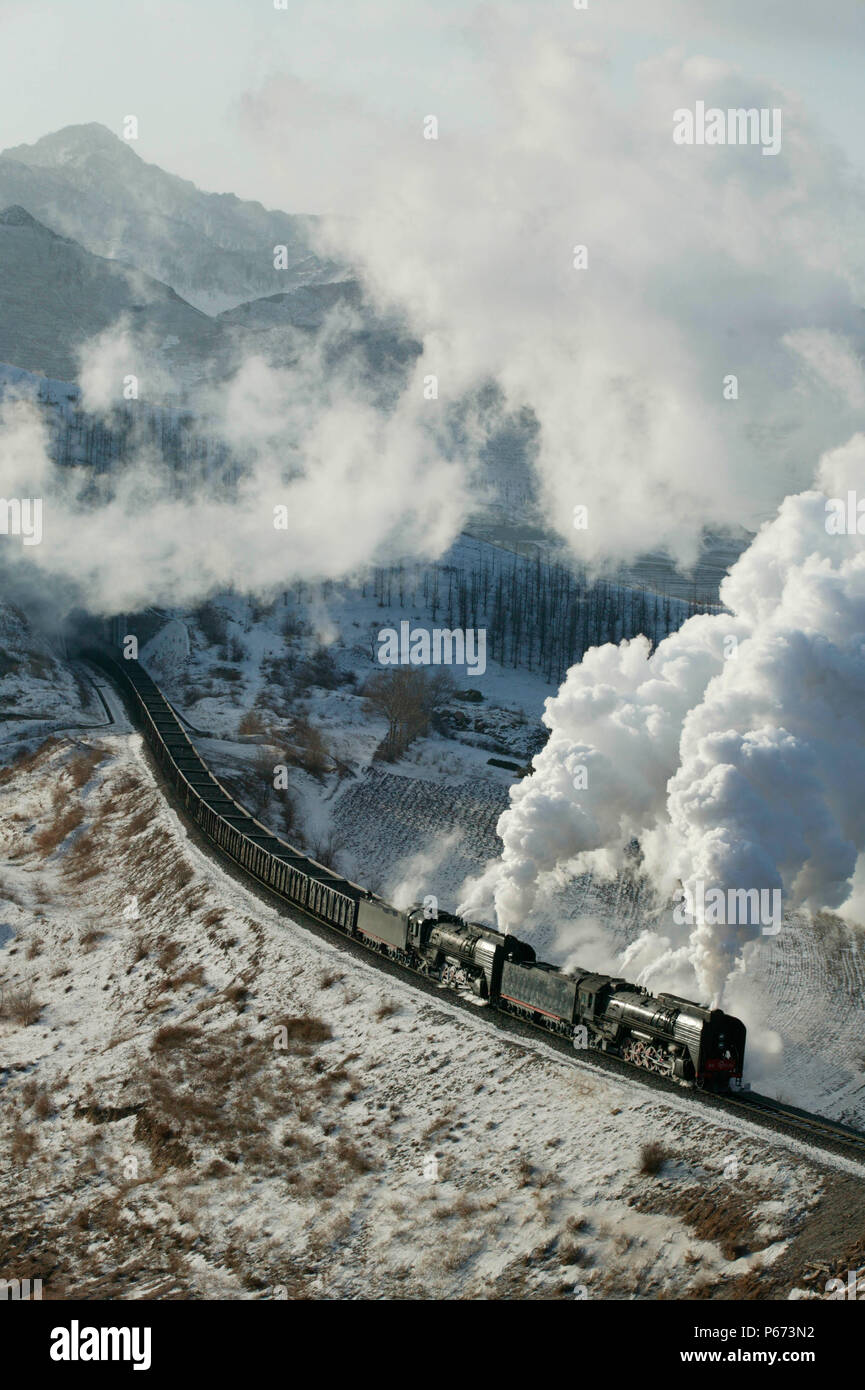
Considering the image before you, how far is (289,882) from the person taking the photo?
192ft

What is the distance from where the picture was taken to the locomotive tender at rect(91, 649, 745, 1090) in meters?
34.2

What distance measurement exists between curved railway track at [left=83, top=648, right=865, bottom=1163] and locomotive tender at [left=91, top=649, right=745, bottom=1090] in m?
0.21

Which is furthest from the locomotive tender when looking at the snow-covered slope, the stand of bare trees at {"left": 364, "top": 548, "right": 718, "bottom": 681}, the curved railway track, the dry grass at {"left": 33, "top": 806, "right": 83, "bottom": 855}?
the stand of bare trees at {"left": 364, "top": 548, "right": 718, "bottom": 681}

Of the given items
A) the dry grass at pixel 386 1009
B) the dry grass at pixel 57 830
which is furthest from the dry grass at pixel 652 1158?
the dry grass at pixel 57 830

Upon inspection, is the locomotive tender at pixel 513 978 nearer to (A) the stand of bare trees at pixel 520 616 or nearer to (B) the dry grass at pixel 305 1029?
(B) the dry grass at pixel 305 1029

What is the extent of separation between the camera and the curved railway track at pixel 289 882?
1289 inches

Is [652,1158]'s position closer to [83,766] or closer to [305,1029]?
[305,1029]

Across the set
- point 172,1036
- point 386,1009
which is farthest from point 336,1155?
point 172,1036

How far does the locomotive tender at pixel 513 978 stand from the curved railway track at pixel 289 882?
8.2 inches

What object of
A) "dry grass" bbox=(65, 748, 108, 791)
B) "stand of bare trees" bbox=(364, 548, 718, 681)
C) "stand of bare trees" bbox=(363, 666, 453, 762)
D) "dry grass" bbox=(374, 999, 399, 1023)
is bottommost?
"dry grass" bbox=(374, 999, 399, 1023)

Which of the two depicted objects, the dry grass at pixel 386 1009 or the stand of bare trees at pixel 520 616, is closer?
the dry grass at pixel 386 1009

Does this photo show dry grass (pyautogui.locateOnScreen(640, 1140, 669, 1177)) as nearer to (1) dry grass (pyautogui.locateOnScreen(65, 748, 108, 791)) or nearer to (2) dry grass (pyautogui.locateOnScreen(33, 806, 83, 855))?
(2) dry grass (pyautogui.locateOnScreen(33, 806, 83, 855))

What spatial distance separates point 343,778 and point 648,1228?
7437 cm
